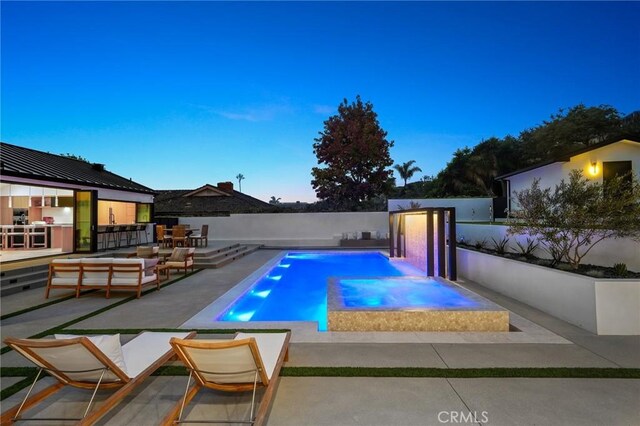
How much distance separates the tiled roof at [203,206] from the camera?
21.7 m

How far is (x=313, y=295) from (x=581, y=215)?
19.1 ft

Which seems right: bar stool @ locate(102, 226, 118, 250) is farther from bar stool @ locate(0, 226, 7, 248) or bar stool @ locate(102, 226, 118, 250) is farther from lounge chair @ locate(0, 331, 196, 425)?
lounge chair @ locate(0, 331, 196, 425)

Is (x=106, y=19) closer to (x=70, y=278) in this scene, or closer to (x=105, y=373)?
(x=70, y=278)

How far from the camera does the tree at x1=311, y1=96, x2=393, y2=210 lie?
2233cm

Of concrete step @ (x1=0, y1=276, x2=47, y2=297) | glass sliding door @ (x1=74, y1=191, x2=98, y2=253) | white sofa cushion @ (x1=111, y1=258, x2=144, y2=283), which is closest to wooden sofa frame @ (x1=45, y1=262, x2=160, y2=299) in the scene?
white sofa cushion @ (x1=111, y1=258, x2=144, y2=283)

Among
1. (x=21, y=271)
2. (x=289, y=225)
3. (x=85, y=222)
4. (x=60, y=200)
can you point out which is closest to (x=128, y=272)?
(x=21, y=271)

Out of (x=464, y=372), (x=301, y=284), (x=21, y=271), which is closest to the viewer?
(x=464, y=372)

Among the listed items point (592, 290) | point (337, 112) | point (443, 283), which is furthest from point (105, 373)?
point (337, 112)

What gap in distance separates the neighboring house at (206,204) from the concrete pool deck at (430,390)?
1723 centimetres

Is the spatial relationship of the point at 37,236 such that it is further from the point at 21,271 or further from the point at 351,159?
the point at 351,159

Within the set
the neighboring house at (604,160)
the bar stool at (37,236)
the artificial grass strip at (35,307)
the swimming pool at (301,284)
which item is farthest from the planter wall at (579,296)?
the bar stool at (37,236)

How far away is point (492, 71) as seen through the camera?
1420cm

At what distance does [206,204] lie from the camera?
23531mm

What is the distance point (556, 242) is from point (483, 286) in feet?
7.20
